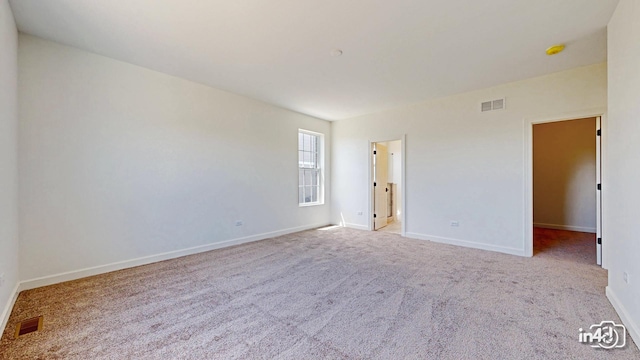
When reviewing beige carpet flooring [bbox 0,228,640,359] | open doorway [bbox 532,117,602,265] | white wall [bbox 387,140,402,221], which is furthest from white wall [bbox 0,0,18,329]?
open doorway [bbox 532,117,602,265]

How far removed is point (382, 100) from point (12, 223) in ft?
16.6

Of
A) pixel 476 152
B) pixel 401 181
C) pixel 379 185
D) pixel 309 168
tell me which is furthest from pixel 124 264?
pixel 476 152

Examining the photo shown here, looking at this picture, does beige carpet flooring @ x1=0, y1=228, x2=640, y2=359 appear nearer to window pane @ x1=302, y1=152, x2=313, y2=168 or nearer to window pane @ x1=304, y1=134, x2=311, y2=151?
window pane @ x1=302, y1=152, x2=313, y2=168

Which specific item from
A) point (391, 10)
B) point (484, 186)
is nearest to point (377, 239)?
point (484, 186)

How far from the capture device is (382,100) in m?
4.72

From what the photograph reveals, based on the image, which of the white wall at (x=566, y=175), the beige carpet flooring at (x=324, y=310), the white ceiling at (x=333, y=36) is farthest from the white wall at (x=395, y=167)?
the beige carpet flooring at (x=324, y=310)

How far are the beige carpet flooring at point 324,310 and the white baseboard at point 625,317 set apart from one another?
6 centimetres

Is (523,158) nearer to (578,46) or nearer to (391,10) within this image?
(578,46)

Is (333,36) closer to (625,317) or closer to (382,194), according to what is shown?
(625,317)

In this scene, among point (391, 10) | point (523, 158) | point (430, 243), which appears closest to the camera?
point (391, 10)

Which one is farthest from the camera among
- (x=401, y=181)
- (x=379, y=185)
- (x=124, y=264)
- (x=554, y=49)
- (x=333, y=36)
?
(x=379, y=185)

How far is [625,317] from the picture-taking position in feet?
6.55

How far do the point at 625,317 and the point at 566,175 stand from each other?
5255 mm

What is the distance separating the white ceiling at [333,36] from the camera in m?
2.23
